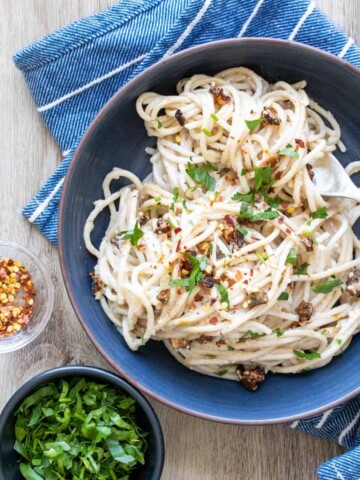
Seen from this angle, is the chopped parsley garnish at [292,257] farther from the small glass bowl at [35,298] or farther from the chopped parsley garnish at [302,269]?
the small glass bowl at [35,298]

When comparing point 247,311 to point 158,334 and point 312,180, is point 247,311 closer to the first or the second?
point 158,334

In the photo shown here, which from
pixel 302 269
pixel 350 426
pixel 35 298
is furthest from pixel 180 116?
pixel 350 426

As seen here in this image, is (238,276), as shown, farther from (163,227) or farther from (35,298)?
(35,298)

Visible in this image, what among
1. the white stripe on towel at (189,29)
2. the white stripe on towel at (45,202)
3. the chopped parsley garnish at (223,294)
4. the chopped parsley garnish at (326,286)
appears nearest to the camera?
the chopped parsley garnish at (223,294)

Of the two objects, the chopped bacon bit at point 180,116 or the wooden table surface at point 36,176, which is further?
the wooden table surface at point 36,176

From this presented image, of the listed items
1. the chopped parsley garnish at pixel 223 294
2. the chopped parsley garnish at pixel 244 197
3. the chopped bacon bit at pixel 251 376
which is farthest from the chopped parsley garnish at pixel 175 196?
the chopped bacon bit at pixel 251 376

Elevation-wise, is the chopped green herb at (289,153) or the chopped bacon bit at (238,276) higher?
the chopped green herb at (289,153)
